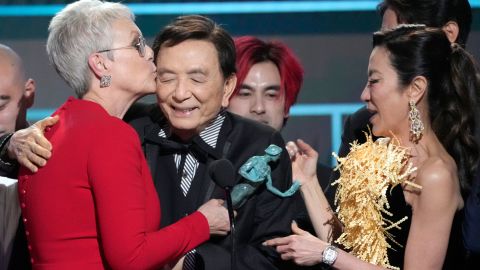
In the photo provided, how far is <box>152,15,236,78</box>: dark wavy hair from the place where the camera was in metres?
2.85

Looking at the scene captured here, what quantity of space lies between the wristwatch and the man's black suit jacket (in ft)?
0.50

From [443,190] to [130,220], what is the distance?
3.10 ft

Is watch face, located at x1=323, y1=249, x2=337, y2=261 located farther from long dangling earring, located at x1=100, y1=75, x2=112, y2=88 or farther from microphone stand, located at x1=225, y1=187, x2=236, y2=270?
long dangling earring, located at x1=100, y1=75, x2=112, y2=88

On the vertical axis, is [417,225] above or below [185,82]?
below

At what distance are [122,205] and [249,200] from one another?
60cm

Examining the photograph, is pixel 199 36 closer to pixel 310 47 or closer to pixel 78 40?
pixel 78 40

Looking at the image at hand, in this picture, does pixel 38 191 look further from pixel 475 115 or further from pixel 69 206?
pixel 475 115

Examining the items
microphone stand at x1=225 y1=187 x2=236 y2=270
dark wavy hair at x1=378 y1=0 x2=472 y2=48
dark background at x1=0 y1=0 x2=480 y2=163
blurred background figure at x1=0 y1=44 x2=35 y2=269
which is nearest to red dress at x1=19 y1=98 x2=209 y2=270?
microphone stand at x1=225 y1=187 x2=236 y2=270

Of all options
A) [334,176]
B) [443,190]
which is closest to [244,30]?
[334,176]

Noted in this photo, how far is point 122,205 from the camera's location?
7.36 feet

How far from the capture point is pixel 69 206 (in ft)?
7.57

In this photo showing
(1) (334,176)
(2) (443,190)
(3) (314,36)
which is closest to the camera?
(2) (443,190)

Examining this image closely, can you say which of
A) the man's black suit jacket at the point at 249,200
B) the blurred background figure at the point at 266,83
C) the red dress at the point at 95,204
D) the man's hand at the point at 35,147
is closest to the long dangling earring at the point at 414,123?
the man's black suit jacket at the point at 249,200

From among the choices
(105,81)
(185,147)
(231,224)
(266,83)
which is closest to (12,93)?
(185,147)
